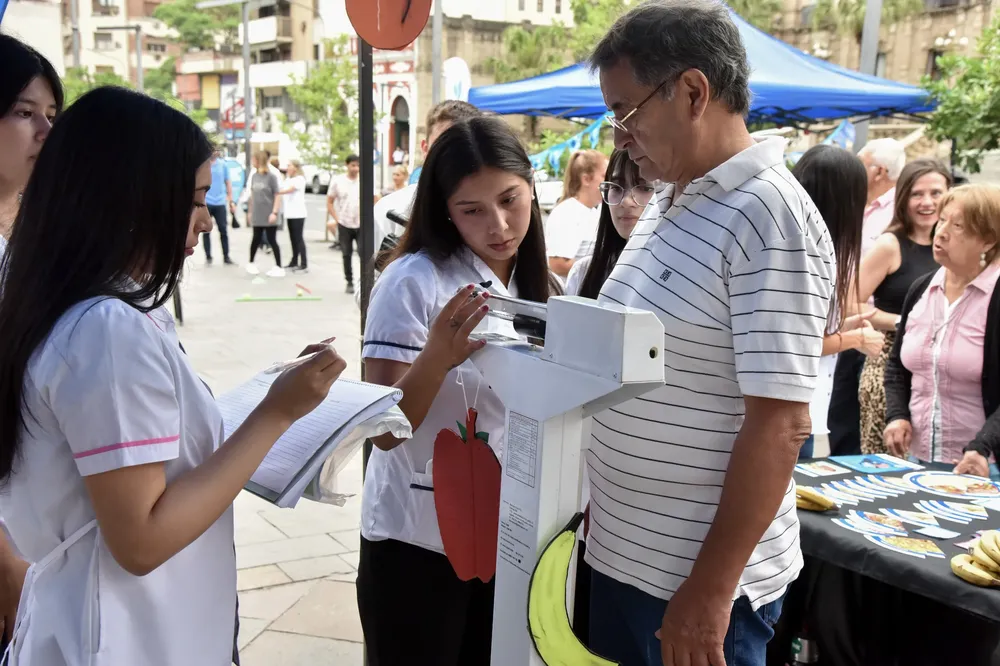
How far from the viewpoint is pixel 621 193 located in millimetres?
2061

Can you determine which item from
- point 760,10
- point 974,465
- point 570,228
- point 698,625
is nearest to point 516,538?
point 698,625

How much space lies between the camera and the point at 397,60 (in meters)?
28.3

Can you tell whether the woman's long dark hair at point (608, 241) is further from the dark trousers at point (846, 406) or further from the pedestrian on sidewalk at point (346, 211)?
the pedestrian on sidewalk at point (346, 211)

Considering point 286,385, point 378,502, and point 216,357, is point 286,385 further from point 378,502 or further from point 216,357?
point 216,357

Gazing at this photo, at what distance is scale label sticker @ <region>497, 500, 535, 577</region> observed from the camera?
1.13m

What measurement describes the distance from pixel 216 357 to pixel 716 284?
6.30 meters

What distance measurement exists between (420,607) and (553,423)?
33.4 inches

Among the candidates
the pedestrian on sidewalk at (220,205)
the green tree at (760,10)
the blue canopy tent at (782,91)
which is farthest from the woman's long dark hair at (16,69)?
the green tree at (760,10)

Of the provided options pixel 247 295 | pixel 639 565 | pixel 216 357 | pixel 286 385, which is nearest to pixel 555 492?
pixel 639 565

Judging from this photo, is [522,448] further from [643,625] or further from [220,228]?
[220,228]

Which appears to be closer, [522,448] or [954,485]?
[522,448]

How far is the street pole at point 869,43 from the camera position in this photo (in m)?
7.84

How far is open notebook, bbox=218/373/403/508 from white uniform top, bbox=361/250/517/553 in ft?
0.94

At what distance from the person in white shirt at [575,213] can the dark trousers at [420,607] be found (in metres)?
3.05
